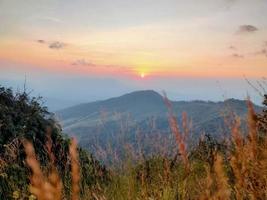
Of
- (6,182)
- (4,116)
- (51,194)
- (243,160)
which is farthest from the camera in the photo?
(4,116)

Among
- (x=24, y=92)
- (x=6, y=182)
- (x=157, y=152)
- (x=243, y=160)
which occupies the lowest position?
(x=6, y=182)

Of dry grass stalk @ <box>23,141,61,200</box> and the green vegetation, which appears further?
the green vegetation

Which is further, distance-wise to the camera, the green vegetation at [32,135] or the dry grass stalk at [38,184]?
the green vegetation at [32,135]

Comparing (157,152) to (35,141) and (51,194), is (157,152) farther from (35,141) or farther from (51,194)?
(51,194)

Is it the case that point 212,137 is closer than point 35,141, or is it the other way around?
point 212,137

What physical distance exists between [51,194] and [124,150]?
6568 mm

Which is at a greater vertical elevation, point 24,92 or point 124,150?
point 24,92

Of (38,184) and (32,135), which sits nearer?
(38,184)

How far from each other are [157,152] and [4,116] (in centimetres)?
552

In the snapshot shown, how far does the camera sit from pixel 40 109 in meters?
12.9

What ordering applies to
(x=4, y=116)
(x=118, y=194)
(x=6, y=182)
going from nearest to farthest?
(x=118, y=194) < (x=6, y=182) < (x=4, y=116)

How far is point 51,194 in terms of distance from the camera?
1.19 meters

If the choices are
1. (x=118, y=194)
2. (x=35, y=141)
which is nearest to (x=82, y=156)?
(x=35, y=141)

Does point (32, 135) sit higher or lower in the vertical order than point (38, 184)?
lower
